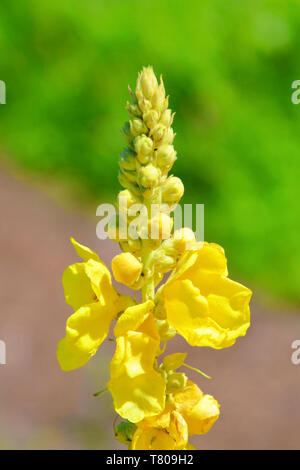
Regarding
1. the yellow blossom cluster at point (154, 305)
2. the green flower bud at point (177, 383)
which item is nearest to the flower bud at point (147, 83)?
the yellow blossom cluster at point (154, 305)

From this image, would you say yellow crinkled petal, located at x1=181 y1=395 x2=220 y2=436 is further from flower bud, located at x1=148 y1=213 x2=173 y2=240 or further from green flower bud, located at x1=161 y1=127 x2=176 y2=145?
green flower bud, located at x1=161 y1=127 x2=176 y2=145

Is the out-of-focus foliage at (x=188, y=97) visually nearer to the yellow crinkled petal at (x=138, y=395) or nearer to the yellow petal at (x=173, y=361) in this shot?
the yellow petal at (x=173, y=361)

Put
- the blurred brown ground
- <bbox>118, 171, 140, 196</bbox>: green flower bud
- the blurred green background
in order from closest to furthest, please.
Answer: <bbox>118, 171, 140, 196</bbox>: green flower bud < the blurred brown ground < the blurred green background

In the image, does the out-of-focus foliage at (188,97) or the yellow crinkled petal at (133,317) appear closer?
the yellow crinkled petal at (133,317)

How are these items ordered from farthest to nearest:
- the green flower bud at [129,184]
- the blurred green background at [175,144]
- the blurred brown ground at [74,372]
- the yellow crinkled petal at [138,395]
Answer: the blurred green background at [175,144], the blurred brown ground at [74,372], the green flower bud at [129,184], the yellow crinkled petal at [138,395]

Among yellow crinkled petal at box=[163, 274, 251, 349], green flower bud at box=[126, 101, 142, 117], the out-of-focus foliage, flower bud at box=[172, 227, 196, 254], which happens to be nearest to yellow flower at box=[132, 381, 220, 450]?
yellow crinkled petal at box=[163, 274, 251, 349]

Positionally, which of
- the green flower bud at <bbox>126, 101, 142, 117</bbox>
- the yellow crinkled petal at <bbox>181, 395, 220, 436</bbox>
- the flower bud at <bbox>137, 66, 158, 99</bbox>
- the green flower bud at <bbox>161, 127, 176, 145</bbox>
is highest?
the flower bud at <bbox>137, 66, 158, 99</bbox>
